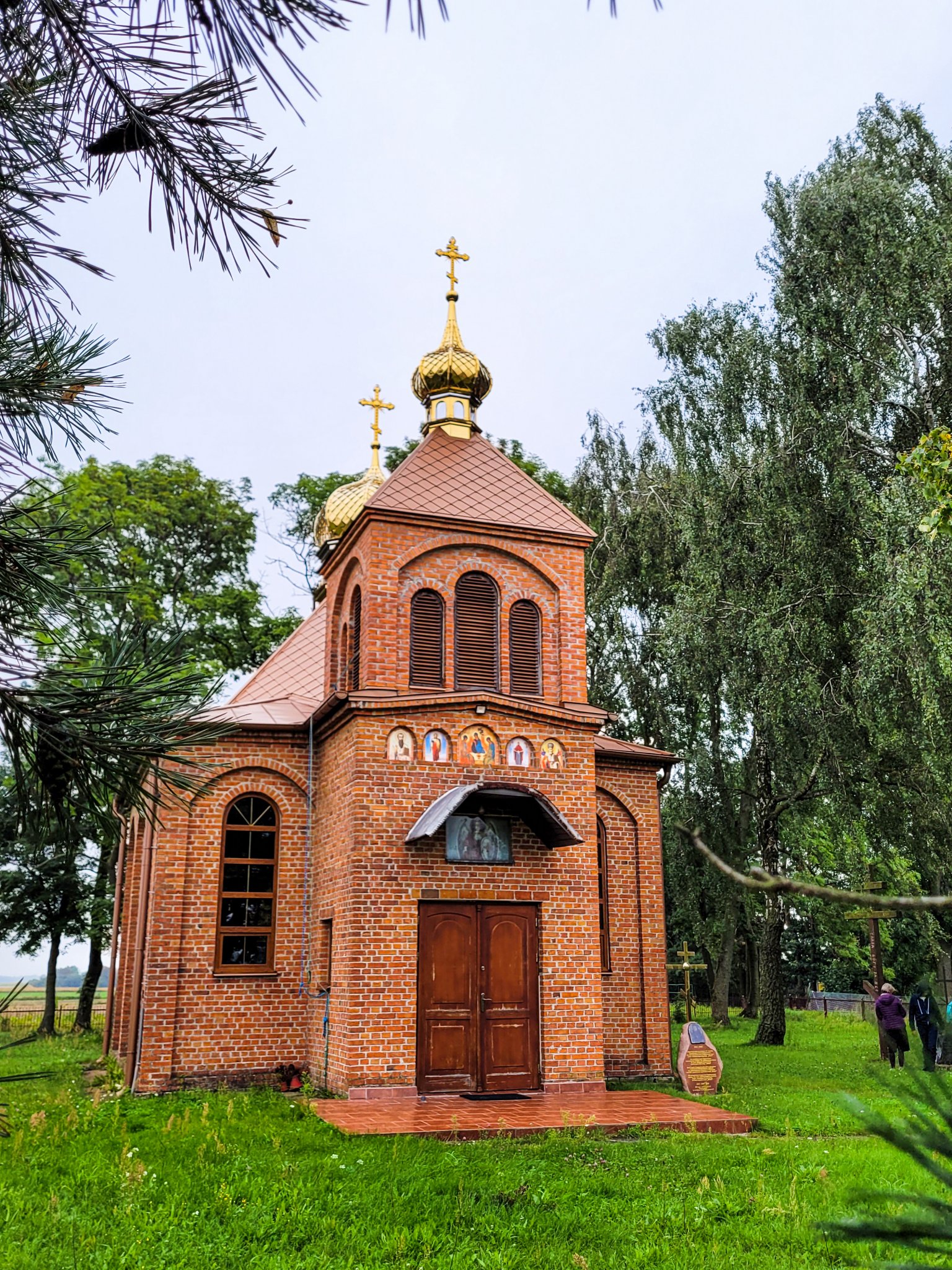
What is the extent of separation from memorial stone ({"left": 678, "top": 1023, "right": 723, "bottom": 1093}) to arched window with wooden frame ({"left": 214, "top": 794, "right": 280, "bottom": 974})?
5070mm

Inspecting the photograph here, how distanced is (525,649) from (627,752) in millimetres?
2531

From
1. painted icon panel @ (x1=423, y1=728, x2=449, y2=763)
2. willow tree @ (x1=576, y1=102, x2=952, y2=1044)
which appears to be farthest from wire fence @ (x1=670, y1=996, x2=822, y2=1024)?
painted icon panel @ (x1=423, y1=728, x2=449, y2=763)

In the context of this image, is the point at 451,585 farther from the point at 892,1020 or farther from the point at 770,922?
the point at 770,922

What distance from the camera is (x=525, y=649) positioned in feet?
45.3

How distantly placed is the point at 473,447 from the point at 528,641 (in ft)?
10.2

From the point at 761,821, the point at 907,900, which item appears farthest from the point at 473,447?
the point at 907,900

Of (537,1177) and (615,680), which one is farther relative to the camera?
(615,680)

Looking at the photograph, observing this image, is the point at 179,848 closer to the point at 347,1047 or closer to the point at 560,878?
the point at 347,1047

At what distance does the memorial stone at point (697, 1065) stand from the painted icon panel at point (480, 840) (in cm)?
293

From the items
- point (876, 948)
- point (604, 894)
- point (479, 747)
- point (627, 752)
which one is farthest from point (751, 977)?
point (479, 747)

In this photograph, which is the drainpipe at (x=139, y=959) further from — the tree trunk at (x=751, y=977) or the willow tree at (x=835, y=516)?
the tree trunk at (x=751, y=977)

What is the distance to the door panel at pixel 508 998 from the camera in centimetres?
1203

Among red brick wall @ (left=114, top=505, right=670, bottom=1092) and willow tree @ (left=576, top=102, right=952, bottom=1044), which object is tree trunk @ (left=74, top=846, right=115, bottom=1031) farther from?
willow tree @ (left=576, top=102, right=952, bottom=1044)

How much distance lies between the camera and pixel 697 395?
69.0 ft
